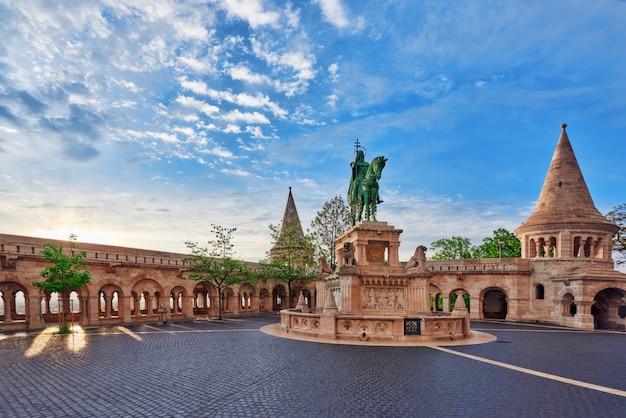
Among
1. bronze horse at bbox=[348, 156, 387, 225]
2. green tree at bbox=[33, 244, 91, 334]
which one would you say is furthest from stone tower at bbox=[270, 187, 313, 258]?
green tree at bbox=[33, 244, 91, 334]

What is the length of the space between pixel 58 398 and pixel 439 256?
49.7 metres

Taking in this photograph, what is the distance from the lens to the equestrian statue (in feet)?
67.1

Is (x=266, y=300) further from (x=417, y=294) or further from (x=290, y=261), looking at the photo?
(x=417, y=294)

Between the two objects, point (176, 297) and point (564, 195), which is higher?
point (564, 195)

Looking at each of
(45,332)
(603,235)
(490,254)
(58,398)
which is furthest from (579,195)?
(45,332)

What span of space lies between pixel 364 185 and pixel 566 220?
18.8 metres

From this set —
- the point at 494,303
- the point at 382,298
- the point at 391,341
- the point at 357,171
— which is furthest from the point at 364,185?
the point at 494,303

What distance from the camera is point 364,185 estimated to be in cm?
2075

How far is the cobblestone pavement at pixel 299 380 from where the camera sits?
24.9 ft

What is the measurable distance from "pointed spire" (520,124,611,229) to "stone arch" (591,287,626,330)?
546cm

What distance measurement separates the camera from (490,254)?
49312 mm

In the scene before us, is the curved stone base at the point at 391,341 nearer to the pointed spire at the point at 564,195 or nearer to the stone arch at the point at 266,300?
the pointed spire at the point at 564,195

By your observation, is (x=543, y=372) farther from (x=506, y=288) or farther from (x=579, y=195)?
(x=579, y=195)

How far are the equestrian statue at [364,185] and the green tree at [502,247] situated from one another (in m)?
32.2
